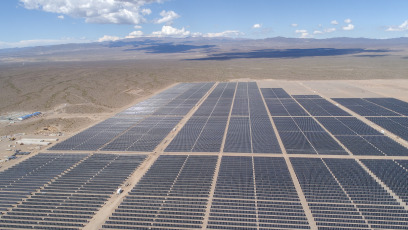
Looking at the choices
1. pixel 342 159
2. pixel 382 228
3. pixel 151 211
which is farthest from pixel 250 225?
pixel 342 159

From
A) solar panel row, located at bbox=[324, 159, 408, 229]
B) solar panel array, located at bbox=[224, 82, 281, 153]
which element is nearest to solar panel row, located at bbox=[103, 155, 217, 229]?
solar panel array, located at bbox=[224, 82, 281, 153]

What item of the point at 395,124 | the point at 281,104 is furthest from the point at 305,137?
the point at 281,104

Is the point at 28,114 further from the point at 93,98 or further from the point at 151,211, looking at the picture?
the point at 151,211

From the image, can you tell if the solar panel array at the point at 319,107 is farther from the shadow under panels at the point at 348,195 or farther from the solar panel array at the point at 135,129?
the solar panel array at the point at 135,129

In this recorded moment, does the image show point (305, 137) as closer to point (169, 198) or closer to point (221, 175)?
point (221, 175)

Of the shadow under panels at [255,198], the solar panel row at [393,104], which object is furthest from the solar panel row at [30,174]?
the solar panel row at [393,104]
